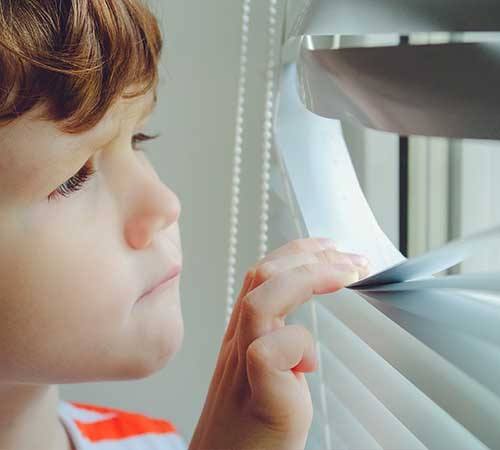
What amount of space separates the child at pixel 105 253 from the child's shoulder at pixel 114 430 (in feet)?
0.70

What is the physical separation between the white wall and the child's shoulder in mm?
118

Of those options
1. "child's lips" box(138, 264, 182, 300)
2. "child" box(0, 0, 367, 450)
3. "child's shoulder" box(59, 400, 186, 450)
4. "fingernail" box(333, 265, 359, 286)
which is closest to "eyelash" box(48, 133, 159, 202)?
"child" box(0, 0, 367, 450)

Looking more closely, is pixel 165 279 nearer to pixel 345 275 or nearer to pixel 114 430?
pixel 345 275

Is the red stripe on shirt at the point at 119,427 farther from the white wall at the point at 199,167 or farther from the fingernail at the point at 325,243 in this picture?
the fingernail at the point at 325,243

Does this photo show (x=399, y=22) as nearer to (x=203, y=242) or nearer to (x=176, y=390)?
(x=203, y=242)

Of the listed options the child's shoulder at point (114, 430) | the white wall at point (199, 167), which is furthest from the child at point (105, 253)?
the white wall at point (199, 167)

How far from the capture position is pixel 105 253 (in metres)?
0.67

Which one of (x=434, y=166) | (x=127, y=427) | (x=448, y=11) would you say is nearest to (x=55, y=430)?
(x=127, y=427)

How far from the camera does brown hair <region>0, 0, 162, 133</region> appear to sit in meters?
0.61

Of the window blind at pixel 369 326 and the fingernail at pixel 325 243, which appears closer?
the window blind at pixel 369 326

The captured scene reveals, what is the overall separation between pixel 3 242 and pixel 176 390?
575 mm

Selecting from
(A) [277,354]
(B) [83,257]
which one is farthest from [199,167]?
(A) [277,354]

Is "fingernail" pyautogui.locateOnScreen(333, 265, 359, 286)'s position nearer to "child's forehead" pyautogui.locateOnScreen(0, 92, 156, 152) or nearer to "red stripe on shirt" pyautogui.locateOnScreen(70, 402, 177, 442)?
"child's forehead" pyautogui.locateOnScreen(0, 92, 156, 152)

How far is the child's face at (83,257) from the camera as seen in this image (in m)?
0.64
